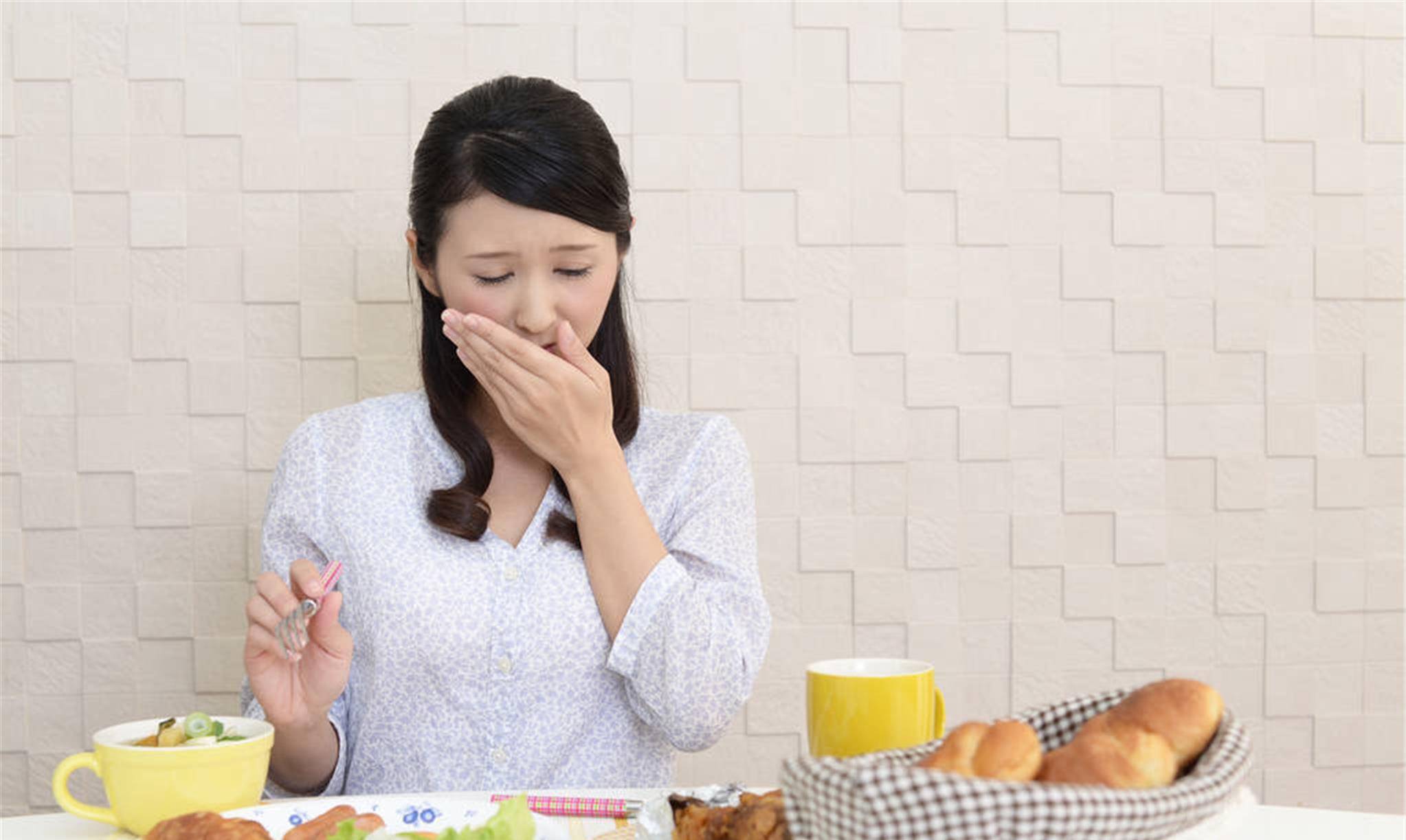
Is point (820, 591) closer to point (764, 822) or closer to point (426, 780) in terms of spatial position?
point (426, 780)

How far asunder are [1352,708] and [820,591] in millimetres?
726

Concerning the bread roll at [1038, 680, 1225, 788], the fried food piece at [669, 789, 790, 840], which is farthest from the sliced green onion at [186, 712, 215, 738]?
the bread roll at [1038, 680, 1225, 788]

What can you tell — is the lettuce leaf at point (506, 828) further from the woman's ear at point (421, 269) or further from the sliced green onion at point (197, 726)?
the woman's ear at point (421, 269)

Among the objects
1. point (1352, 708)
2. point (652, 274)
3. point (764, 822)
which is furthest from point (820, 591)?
point (764, 822)

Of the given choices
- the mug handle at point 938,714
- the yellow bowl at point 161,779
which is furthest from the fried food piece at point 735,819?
Result: the yellow bowl at point 161,779

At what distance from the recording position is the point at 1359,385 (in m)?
1.71

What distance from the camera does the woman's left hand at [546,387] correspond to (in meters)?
1.23

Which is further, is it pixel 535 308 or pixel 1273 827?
pixel 535 308

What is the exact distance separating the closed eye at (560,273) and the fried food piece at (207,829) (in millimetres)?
568

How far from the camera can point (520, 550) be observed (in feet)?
4.22

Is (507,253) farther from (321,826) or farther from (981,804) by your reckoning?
(981,804)

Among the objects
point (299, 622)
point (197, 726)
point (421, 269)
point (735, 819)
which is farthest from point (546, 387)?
point (735, 819)

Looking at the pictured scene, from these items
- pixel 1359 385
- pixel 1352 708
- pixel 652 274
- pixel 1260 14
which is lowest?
pixel 1352 708

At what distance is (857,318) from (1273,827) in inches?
33.6
